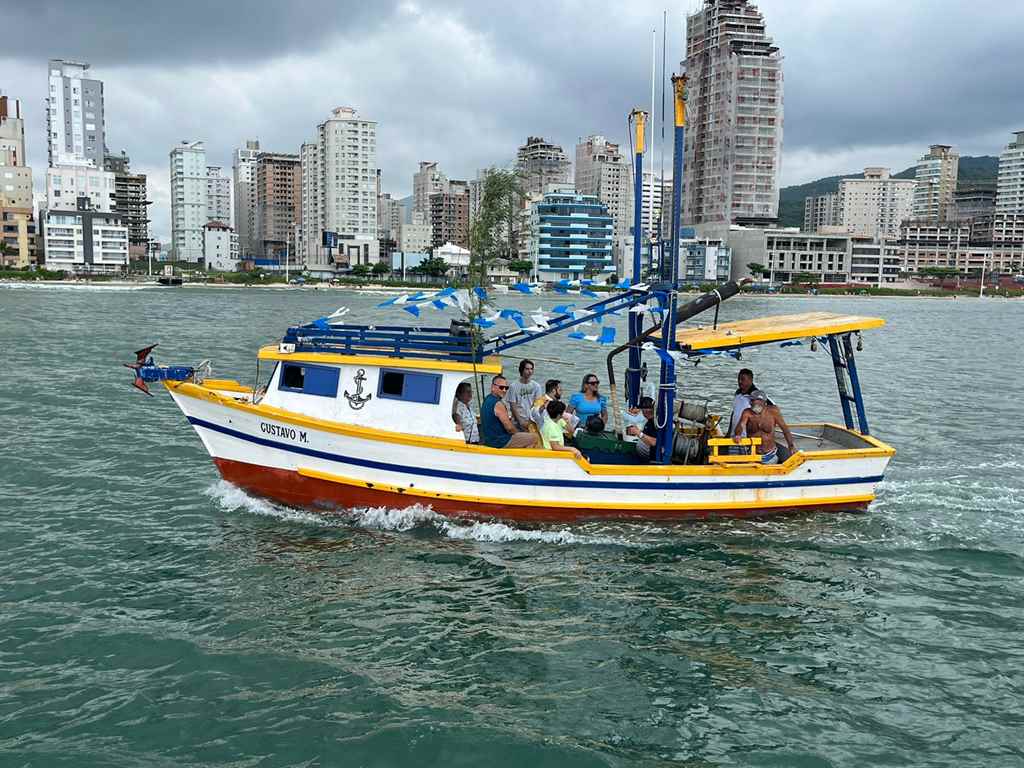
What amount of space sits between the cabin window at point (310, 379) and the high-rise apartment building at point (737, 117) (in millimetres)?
173955

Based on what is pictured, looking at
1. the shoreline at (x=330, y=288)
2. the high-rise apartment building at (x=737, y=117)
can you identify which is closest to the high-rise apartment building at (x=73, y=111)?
the shoreline at (x=330, y=288)

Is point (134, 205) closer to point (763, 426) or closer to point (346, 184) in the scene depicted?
point (346, 184)

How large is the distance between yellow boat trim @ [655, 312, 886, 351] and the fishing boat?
0.12ft

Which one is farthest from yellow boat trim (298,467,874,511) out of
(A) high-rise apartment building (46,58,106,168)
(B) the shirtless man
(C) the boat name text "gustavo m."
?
(A) high-rise apartment building (46,58,106,168)

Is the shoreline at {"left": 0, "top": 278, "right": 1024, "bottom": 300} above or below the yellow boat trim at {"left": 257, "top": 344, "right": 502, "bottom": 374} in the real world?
above

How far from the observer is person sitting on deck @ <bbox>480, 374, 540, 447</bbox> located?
13.9 metres

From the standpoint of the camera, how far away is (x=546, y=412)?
14164 mm

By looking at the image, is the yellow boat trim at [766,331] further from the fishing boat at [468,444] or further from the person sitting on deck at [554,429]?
the person sitting on deck at [554,429]

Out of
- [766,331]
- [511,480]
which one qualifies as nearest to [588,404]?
[511,480]

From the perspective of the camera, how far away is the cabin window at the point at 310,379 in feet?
Result: 45.9

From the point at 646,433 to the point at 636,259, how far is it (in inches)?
127

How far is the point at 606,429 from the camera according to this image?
54.3 feet

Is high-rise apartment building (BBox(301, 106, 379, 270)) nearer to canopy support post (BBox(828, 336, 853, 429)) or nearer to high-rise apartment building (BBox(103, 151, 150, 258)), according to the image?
high-rise apartment building (BBox(103, 151, 150, 258))

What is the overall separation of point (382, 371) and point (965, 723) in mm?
9451
